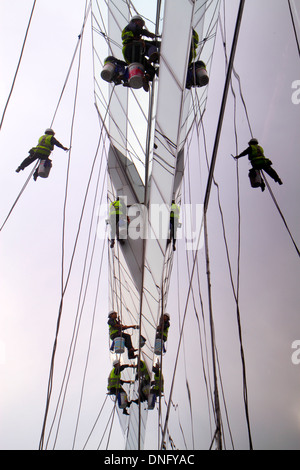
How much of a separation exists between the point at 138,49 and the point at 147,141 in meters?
1.50

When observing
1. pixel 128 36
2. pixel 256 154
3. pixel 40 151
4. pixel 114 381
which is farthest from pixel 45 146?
pixel 114 381

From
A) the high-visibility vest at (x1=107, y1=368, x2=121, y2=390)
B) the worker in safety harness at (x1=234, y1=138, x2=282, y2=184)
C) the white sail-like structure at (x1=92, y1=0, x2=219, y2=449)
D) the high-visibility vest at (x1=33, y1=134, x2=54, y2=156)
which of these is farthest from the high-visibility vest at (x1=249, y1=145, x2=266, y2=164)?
the high-visibility vest at (x1=107, y1=368, x2=121, y2=390)

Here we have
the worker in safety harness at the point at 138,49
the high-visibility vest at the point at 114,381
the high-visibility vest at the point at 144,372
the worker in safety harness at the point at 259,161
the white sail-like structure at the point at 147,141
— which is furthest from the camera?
the high-visibility vest at the point at 144,372

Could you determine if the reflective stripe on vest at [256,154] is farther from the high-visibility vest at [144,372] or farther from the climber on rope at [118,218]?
the high-visibility vest at [144,372]

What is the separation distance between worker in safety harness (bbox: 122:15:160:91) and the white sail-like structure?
0.32m

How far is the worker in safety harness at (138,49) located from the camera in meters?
6.00

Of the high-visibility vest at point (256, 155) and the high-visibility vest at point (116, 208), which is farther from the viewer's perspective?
the high-visibility vest at point (116, 208)

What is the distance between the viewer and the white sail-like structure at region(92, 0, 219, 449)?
572cm

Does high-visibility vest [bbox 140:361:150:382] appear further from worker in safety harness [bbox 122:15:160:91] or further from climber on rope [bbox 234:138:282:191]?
worker in safety harness [bbox 122:15:160:91]

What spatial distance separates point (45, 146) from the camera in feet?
24.5

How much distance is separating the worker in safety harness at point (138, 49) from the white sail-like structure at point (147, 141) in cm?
32

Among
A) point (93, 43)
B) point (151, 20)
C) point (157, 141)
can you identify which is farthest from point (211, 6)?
point (157, 141)

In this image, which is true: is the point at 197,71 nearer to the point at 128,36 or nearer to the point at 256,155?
the point at 128,36

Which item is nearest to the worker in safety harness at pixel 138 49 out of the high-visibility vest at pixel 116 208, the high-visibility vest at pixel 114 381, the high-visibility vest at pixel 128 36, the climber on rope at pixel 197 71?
the high-visibility vest at pixel 128 36
